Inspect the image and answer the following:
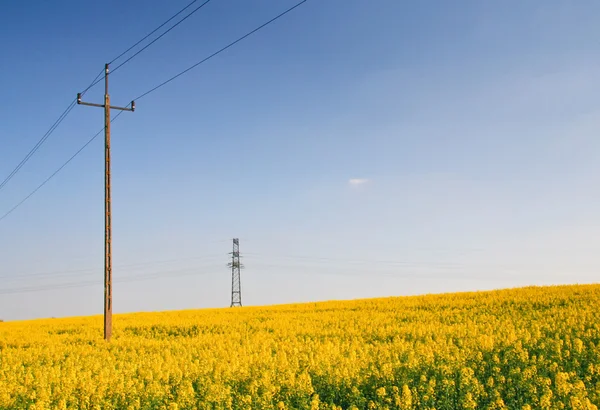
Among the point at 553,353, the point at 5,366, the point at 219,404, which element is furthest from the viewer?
the point at 5,366

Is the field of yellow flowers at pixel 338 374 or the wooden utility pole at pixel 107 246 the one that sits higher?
the wooden utility pole at pixel 107 246

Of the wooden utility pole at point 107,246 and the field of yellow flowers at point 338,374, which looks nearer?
the field of yellow flowers at point 338,374

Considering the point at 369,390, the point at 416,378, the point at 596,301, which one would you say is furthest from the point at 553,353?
the point at 596,301

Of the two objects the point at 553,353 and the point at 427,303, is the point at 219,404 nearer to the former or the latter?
the point at 553,353

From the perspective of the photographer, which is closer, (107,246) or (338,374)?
(338,374)

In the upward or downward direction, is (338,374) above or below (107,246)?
below

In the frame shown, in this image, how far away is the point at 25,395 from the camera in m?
11.9

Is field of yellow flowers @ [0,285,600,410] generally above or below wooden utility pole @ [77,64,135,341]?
below

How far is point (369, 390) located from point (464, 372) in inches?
74.8

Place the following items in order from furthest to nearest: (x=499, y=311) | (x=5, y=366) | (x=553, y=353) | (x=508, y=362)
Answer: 1. (x=499, y=311)
2. (x=5, y=366)
3. (x=553, y=353)
4. (x=508, y=362)

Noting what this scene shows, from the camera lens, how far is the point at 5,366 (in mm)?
16938

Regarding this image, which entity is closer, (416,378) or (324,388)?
(324,388)

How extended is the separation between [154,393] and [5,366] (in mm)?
8665

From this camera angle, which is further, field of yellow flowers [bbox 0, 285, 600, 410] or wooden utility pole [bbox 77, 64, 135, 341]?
wooden utility pole [bbox 77, 64, 135, 341]
